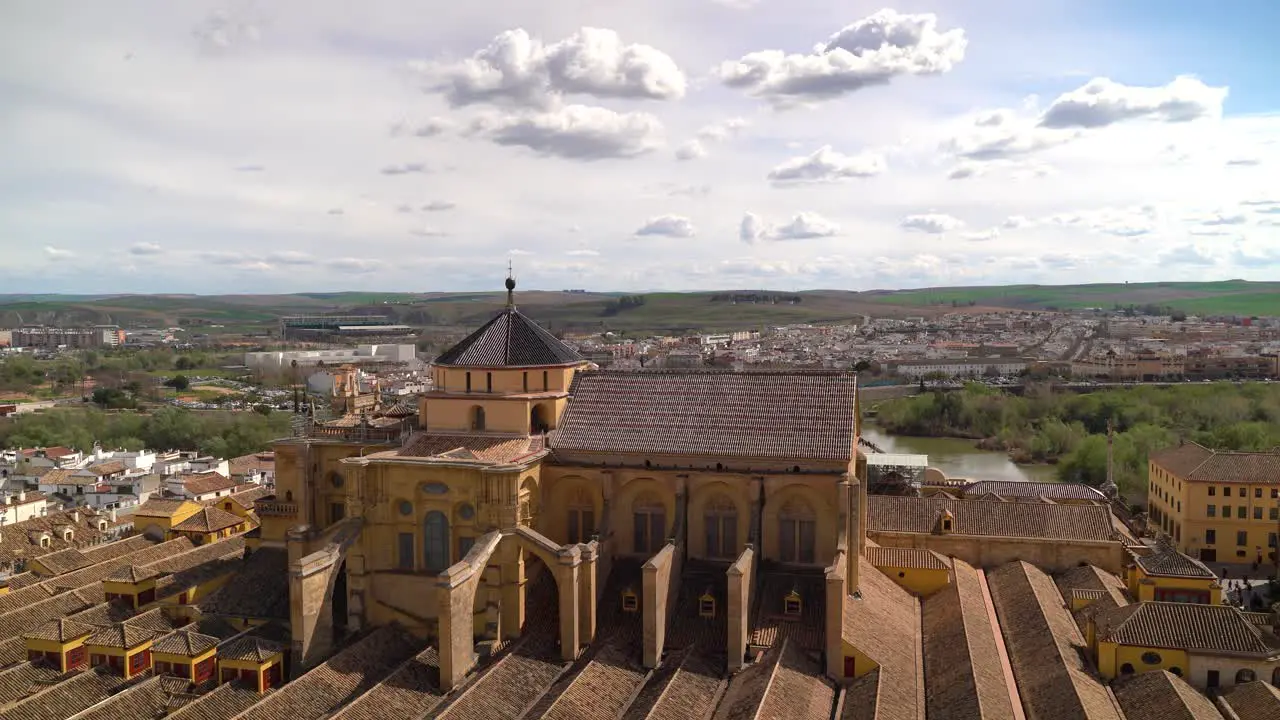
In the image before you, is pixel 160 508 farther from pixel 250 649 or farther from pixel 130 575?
pixel 250 649

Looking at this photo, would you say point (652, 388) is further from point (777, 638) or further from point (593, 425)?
point (777, 638)

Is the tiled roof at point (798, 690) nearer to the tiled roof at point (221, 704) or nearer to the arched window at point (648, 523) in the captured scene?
the arched window at point (648, 523)

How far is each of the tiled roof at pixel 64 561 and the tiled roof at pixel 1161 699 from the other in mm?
30630

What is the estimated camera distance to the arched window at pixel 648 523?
27.0m

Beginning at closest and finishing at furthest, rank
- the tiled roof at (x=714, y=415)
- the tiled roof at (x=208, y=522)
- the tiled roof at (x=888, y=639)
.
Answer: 1. the tiled roof at (x=888, y=639)
2. the tiled roof at (x=714, y=415)
3. the tiled roof at (x=208, y=522)

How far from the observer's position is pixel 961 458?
70.9 meters

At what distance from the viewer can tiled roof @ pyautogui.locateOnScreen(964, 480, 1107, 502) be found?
42.5m

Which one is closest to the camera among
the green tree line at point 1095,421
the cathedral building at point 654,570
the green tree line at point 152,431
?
the cathedral building at point 654,570

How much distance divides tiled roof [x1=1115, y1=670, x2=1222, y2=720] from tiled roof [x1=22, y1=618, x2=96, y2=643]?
2420 centimetres

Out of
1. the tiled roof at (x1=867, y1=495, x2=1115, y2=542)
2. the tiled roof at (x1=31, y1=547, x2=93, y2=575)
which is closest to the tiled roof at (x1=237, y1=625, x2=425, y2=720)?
the tiled roof at (x1=31, y1=547, x2=93, y2=575)

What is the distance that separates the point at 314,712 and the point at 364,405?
49.6 feet

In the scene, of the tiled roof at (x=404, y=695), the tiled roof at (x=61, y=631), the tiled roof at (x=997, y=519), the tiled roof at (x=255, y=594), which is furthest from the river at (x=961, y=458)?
the tiled roof at (x=61, y=631)

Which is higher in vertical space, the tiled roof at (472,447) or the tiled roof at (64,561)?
the tiled roof at (472,447)

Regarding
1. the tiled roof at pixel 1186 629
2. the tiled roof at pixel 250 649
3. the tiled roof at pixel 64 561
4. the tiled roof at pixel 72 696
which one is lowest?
the tiled roof at pixel 72 696
